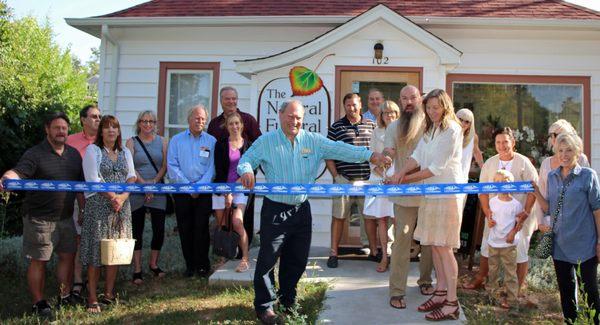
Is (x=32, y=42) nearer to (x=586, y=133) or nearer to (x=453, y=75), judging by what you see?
(x=453, y=75)

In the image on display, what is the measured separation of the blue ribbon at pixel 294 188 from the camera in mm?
4164

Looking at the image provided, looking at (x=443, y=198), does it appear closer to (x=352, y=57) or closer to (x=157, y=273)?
(x=157, y=273)

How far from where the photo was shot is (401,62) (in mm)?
7293

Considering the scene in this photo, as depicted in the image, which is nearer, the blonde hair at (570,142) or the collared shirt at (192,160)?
the blonde hair at (570,142)

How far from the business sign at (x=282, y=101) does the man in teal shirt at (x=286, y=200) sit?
292 cm

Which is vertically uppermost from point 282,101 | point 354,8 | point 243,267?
point 354,8

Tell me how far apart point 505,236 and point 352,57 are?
3607 millimetres

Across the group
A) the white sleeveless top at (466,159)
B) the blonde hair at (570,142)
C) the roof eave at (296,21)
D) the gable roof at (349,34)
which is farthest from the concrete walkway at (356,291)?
A: the roof eave at (296,21)

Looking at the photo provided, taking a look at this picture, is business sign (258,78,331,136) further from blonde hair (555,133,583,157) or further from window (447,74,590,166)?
blonde hair (555,133,583,157)

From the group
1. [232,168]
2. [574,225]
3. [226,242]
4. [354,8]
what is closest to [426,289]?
[574,225]

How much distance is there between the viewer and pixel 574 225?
12.9ft

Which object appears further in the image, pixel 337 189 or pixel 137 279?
pixel 137 279

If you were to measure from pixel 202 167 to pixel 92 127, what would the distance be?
1264 millimetres

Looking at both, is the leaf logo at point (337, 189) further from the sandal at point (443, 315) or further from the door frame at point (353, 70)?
the door frame at point (353, 70)
